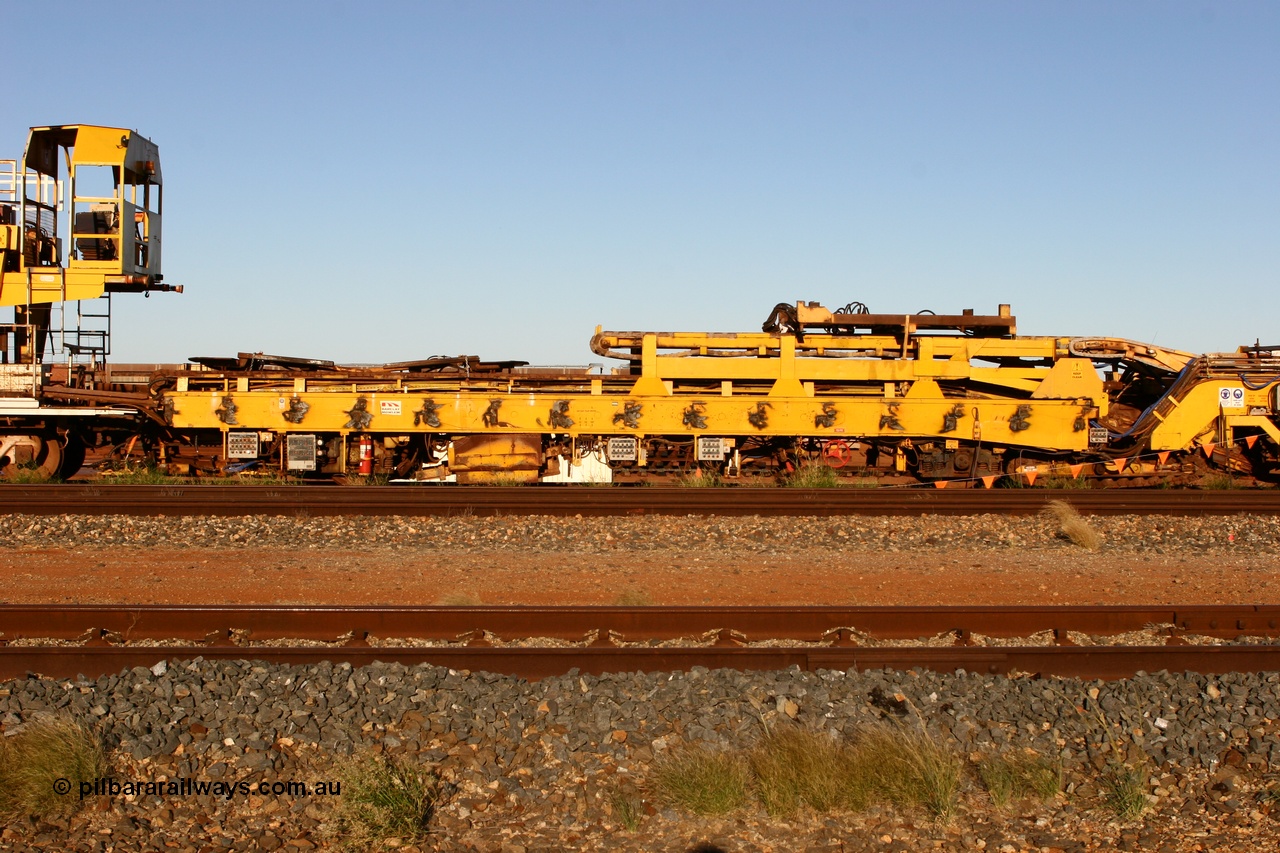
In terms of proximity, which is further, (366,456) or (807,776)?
(366,456)

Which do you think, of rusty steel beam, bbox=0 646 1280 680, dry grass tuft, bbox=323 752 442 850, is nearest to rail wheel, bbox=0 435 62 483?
rusty steel beam, bbox=0 646 1280 680

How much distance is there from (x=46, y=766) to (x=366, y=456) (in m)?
12.9

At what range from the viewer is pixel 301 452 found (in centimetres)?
1734

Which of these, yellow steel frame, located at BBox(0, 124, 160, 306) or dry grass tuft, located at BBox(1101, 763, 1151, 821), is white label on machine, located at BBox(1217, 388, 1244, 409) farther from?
yellow steel frame, located at BBox(0, 124, 160, 306)

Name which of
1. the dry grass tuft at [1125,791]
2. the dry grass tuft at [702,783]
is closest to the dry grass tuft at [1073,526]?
the dry grass tuft at [1125,791]

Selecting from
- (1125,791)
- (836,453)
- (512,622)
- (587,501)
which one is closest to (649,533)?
(587,501)

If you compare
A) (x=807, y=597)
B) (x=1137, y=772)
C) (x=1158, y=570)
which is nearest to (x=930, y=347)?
(x=1158, y=570)

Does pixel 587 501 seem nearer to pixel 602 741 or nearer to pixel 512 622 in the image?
pixel 512 622

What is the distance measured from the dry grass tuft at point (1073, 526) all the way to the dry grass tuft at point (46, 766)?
10.0 meters

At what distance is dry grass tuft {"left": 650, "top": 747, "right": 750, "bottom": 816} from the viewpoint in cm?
495

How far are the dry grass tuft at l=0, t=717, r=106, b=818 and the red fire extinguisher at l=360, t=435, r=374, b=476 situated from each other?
12444 millimetres

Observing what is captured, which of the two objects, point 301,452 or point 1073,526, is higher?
point 301,452

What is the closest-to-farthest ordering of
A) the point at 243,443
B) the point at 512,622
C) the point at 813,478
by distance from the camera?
the point at 512,622, the point at 813,478, the point at 243,443

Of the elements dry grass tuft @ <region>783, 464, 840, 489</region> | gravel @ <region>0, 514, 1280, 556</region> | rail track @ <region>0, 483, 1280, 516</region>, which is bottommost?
gravel @ <region>0, 514, 1280, 556</region>
